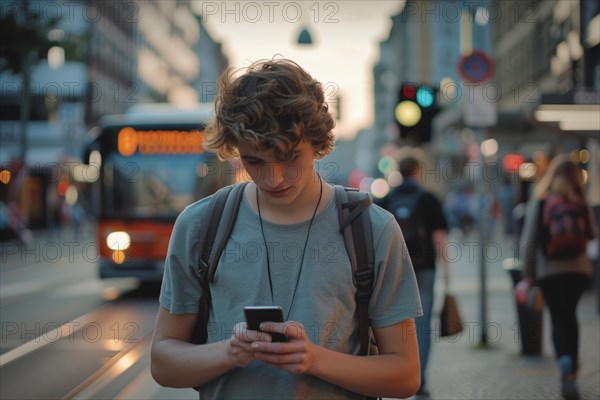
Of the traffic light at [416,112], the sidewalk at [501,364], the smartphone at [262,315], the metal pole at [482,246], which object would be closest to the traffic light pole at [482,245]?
the metal pole at [482,246]

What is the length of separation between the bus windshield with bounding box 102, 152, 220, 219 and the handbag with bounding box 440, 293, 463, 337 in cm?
802

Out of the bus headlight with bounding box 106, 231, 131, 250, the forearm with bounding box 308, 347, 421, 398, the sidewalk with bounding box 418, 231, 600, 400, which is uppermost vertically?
the forearm with bounding box 308, 347, 421, 398

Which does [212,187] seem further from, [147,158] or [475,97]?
[475,97]

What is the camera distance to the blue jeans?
6664 millimetres

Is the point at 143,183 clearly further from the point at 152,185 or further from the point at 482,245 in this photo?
the point at 482,245

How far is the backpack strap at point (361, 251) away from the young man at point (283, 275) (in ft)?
0.06

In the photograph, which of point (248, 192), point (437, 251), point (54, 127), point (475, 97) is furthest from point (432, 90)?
point (54, 127)

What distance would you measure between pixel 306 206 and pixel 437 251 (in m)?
4.98

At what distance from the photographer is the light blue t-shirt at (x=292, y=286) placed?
2.33 meters

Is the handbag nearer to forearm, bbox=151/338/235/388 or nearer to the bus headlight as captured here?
forearm, bbox=151/338/235/388

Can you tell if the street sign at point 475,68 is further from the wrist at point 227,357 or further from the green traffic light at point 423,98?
the wrist at point 227,357

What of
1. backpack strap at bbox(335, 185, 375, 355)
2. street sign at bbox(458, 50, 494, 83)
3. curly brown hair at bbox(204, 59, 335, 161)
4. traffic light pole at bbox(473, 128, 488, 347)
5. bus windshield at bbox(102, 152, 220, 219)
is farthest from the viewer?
bus windshield at bbox(102, 152, 220, 219)

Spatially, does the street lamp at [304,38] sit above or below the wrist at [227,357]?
above

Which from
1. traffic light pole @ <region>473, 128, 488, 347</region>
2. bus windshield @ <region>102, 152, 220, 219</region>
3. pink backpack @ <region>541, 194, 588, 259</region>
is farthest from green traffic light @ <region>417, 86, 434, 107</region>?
pink backpack @ <region>541, 194, 588, 259</region>
